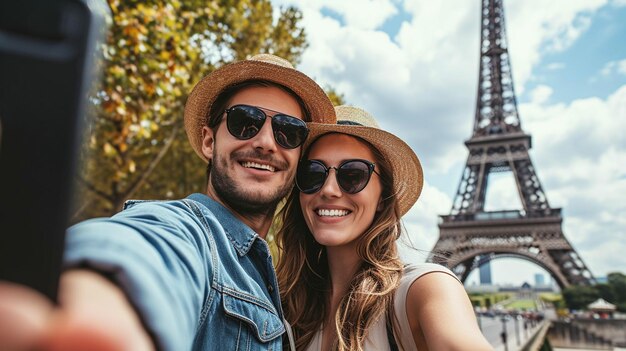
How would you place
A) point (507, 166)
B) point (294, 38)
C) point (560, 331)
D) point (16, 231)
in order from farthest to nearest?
1. point (507, 166)
2. point (560, 331)
3. point (294, 38)
4. point (16, 231)

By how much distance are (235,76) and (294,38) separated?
10.3 m

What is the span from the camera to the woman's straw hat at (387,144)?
8.28 ft

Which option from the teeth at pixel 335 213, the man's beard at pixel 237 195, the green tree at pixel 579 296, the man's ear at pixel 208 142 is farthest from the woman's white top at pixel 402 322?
the green tree at pixel 579 296

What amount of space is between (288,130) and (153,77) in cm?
451

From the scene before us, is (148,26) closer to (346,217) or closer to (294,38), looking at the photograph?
(346,217)

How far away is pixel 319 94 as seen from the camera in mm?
2465

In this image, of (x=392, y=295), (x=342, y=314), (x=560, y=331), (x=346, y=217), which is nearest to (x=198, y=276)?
(x=392, y=295)

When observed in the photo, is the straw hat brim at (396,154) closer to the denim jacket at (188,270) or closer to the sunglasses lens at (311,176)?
the sunglasses lens at (311,176)

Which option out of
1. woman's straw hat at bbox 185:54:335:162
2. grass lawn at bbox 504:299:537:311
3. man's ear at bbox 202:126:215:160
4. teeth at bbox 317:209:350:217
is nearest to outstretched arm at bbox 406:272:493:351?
teeth at bbox 317:209:350:217

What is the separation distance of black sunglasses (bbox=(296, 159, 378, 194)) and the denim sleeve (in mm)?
1643

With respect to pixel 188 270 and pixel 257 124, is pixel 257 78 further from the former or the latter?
pixel 188 270

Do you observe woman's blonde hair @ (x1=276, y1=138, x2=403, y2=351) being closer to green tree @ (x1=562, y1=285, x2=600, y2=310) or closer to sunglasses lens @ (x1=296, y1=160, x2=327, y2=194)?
sunglasses lens @ (x1=296, y1=160, x2=327, y2=194)

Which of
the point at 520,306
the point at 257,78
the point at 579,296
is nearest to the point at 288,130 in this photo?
the point at 257,78

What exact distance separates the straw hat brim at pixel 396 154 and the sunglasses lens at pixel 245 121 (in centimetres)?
46
